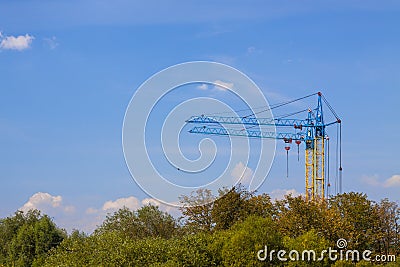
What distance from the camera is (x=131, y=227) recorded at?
59.9 m

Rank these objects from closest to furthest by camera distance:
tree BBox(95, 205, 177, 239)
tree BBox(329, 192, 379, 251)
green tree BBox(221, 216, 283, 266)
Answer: green tree BBox(221, 216, 283, 266) → tree BBox(329, 192, 379, 251) → tree BBox(95, 205, 177, 239)

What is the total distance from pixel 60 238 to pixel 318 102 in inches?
1515

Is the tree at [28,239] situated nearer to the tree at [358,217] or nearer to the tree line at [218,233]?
the tree line at [218,233]

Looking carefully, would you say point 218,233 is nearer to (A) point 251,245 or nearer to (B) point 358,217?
(A) point 251,245

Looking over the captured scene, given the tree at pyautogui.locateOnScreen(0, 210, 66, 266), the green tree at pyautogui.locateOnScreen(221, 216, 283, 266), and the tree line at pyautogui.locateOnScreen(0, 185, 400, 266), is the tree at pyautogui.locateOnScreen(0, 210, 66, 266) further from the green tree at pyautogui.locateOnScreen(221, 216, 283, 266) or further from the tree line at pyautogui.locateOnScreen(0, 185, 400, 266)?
the green tree at pyautogui.locateOnScreen(221, 216, 283, 266)

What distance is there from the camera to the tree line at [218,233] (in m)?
39.3

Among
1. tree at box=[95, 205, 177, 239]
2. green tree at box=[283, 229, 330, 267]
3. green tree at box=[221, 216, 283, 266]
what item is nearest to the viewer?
green tree at box=[283, 229, 330, 267]

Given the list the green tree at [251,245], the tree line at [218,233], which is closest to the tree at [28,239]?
the tree line at [218,233]

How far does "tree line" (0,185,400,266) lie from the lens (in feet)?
129

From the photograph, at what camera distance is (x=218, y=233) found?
44.7 m

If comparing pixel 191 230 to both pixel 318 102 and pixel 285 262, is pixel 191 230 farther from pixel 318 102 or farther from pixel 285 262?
pixel 318 102

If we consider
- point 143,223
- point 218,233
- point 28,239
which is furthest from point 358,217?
point 28,239

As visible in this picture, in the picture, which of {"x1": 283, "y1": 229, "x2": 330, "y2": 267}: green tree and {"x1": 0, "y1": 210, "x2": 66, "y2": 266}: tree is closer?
{"x1": 283, "y1": 229, "x2": 330, "y2": 267}: green tree

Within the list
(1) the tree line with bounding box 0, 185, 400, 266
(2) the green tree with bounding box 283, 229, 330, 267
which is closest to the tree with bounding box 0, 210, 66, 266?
(1) the tree line with bounding box 0, 185, 400, 266
